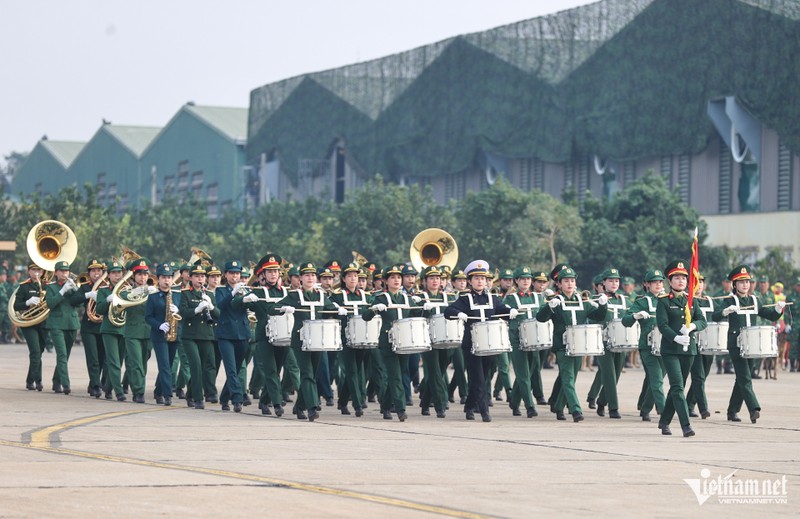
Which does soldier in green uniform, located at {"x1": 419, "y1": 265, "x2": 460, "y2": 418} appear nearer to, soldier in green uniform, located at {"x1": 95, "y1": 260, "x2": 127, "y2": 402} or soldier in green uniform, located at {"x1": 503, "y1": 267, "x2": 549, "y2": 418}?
soldier in green uniform, located at {"x1": 503, "y1": 267, "x2": 549, "y2": 418}

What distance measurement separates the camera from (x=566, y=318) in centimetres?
1908

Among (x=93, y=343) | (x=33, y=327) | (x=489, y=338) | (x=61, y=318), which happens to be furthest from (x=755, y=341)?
(x=33, y=327)

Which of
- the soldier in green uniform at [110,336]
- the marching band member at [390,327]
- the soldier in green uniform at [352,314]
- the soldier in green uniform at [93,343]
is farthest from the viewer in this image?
the soldier in green uniform at [93,343]

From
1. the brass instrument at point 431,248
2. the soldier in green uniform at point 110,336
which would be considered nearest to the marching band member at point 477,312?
the soldier in green uniform at point 110,336

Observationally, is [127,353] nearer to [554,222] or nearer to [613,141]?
[554,222]

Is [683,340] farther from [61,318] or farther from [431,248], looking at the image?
[61,318]

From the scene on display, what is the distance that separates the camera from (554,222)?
5025 cm

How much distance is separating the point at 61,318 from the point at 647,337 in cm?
875

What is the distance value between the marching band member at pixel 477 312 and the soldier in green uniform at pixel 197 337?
Result: 3.18m

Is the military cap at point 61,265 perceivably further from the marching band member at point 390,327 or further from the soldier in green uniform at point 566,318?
the soldier in green uniform at point 566,318

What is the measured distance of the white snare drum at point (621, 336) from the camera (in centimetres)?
1939

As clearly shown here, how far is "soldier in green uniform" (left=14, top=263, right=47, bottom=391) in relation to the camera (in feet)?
74.1

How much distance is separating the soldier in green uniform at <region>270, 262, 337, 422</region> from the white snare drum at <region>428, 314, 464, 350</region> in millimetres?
1245

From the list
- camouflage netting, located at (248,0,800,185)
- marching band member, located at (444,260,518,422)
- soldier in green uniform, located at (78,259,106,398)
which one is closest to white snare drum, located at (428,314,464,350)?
marching band member, located at (444,260,518,422)
